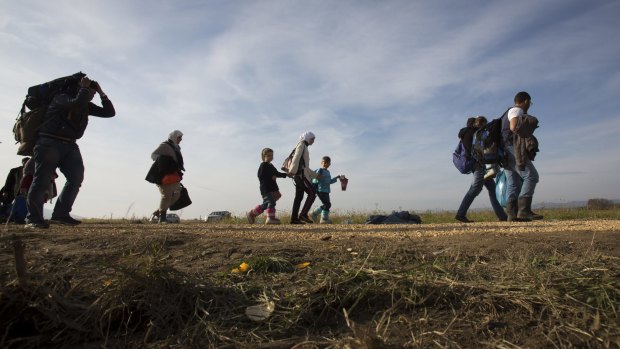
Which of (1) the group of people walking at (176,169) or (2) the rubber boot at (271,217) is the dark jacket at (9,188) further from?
(2) the rubber boot at (271,217)

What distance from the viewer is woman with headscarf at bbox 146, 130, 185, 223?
8102 millimetres

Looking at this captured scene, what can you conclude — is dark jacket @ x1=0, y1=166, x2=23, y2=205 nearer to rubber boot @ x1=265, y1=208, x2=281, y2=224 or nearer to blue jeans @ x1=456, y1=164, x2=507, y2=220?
rubber boot @ x1=265, y1=208, x2=281, y2=224

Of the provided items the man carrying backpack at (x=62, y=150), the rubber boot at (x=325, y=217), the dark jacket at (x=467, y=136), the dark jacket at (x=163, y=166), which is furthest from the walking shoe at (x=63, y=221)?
the dark jacket at (x=467, y=136)

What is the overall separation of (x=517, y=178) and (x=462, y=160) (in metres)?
1.24

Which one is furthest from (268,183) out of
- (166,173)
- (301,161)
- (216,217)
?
(216,217)

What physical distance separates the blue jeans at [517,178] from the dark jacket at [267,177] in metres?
4.44

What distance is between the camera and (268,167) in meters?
9.17

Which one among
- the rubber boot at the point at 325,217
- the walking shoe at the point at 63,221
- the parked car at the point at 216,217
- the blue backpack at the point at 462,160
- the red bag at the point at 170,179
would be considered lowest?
the walking shoe at the point at 63,221

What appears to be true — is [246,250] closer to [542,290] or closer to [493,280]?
[493,280]

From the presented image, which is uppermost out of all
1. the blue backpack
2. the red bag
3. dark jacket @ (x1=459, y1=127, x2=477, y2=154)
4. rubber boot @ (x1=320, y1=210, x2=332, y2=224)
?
dark jacket @ (x1=459, y1=127, x2=477, y2=154)

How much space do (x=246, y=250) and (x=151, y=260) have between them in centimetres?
101

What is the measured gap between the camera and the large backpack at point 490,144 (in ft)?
23.8

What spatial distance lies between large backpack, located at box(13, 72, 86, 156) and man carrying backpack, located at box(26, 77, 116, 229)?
102mm

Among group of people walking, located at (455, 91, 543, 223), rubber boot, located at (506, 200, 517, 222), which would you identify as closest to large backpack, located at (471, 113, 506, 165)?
group of people walking, located at (455, 91, 543, 223)
